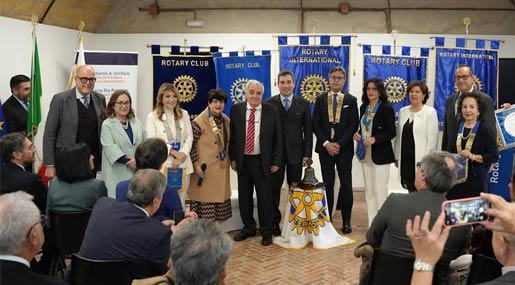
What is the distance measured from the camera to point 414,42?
7520 mm

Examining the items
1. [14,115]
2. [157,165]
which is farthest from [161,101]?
[14,115]

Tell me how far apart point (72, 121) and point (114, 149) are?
0.53m

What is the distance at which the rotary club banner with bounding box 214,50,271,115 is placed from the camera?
22.4ft

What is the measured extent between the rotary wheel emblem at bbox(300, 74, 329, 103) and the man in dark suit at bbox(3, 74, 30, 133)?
11.6 ft

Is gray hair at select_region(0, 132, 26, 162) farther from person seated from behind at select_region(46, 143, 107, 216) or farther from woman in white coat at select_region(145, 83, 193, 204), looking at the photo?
woman in white coat at select_region(145, 83, 193, 204)

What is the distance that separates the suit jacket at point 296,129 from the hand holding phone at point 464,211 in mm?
3301

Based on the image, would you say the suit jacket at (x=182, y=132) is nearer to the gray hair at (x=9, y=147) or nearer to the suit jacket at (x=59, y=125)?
the suit jacket at (x=59, y=125)

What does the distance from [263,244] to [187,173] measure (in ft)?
3.39

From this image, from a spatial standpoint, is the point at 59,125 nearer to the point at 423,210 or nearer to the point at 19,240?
the point at 19,240

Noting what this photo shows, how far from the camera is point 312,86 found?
6867 mm

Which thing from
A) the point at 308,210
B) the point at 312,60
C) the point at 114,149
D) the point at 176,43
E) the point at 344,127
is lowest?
the point at 308,210

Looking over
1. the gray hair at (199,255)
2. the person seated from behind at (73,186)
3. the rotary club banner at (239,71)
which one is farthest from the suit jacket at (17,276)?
the rotary club banner at (239,71)

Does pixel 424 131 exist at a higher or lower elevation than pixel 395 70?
lower

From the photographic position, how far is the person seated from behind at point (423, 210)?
2.47 m
